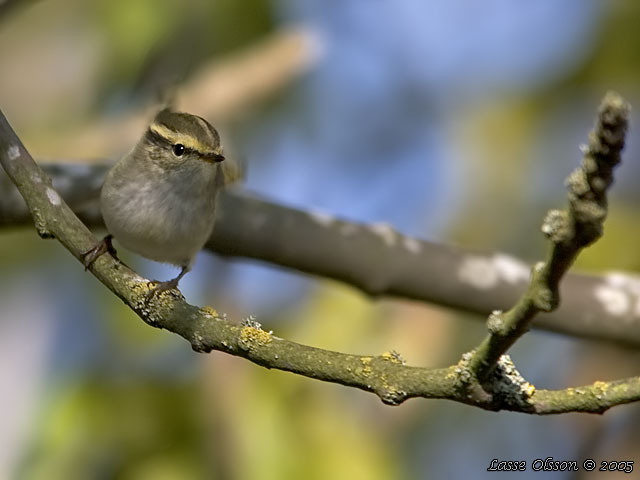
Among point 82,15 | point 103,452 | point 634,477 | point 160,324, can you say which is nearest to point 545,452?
point 634,477

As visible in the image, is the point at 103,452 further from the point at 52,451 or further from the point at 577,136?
the point at 577,136

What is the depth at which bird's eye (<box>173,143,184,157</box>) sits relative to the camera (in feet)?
8.82

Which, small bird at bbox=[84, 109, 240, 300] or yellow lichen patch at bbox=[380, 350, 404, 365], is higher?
small bird at bbox=[84, 109, 240, 300]

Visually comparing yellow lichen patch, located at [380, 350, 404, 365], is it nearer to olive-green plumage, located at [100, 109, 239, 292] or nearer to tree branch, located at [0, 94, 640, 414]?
tree branch, located at [0, 94, 640, 414]

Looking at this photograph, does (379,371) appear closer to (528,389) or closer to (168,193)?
(528,389)

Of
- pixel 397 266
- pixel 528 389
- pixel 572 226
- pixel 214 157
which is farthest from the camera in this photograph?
pixel 397 266

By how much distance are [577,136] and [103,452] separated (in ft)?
11.0

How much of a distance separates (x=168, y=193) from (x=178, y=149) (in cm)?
15

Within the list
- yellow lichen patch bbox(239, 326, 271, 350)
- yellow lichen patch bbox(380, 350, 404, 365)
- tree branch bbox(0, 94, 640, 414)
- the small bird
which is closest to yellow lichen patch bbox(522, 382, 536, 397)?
tree branch bbox(0, 94, 640, 414)

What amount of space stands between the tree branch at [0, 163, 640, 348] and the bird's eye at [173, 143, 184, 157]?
40cm

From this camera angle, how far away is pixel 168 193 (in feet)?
8.86

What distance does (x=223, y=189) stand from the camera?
10.1 feet

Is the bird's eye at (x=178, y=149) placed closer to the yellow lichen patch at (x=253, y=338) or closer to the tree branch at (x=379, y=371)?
the tree branch at (x=379, y=371)

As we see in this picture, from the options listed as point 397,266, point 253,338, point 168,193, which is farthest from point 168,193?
point 253,338
